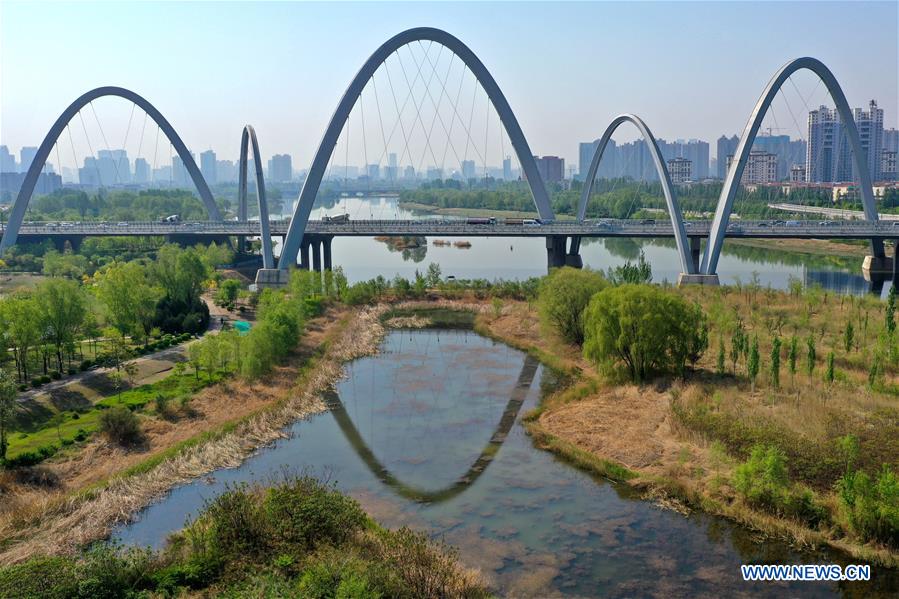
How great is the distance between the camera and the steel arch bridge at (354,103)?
4416cm

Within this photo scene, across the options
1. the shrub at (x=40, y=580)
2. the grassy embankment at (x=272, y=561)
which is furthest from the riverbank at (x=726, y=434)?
the shrub at (x=40, y=580)

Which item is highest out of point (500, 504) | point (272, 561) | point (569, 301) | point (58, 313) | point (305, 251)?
point (305, 251)

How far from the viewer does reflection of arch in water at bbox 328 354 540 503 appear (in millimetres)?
17094

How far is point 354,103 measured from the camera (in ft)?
147

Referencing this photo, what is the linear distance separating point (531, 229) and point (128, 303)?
24.9m

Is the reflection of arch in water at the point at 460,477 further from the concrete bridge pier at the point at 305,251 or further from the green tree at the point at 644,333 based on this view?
the concrete bridge pier at the point at 305,251

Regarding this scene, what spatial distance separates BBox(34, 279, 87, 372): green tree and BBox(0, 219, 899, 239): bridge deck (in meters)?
22.7

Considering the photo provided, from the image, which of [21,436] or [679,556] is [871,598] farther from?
[21,436]

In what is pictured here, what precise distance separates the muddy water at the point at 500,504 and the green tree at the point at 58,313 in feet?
28.7

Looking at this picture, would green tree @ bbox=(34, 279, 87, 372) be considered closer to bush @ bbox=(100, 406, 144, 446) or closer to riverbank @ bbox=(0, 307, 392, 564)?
riverbank @ bbox=(0, 307, 392, 564)

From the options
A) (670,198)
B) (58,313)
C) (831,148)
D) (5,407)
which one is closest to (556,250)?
(670,198)

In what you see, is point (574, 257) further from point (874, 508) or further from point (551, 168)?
point (551, 168)

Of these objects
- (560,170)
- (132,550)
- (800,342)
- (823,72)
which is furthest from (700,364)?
(560,170)

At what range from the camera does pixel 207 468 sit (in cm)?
1822
